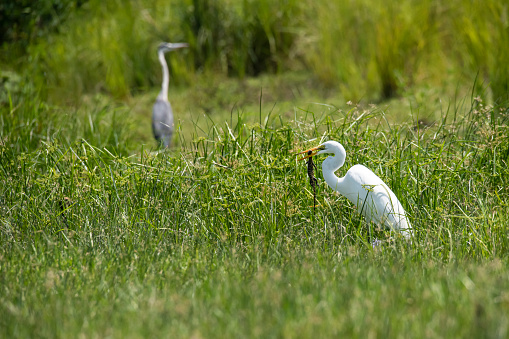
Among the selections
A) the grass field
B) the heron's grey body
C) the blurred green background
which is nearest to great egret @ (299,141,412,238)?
the grass field

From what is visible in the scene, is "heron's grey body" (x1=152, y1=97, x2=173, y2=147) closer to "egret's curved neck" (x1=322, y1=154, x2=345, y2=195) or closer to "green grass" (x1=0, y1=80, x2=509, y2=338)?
"green grass" (x1=0, y1=80, x2=509, y2=338)

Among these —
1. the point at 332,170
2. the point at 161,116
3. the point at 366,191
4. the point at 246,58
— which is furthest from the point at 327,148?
the point at 246,58

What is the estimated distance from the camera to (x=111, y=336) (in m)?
1.92

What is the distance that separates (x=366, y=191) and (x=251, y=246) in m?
0.78

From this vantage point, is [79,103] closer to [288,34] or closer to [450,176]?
[288,34]

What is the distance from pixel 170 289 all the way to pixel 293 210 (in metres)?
1.10

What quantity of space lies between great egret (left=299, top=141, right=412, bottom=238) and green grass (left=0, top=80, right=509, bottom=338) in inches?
4.8

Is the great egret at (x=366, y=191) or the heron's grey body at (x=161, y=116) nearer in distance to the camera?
the great egret at (x=366, y=191)

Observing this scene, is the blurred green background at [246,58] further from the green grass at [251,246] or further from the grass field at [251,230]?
the green grass at [251,246]

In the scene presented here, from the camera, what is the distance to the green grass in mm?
2018

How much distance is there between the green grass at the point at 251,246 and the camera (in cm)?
202

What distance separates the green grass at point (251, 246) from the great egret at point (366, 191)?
0.40 ft

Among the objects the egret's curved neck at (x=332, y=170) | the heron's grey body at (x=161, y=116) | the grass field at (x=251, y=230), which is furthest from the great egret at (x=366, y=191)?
the heron's grey body at (x=161, y=116)

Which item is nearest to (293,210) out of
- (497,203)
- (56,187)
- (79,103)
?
(497,203)
